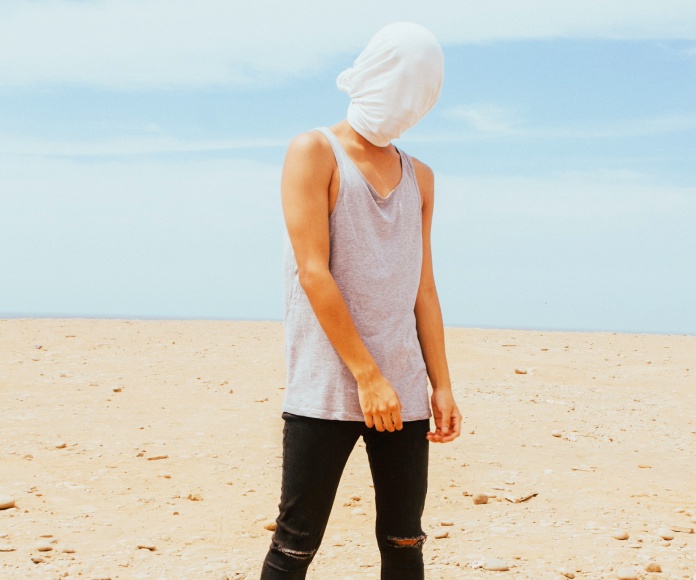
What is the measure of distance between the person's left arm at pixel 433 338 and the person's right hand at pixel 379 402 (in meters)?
0.33

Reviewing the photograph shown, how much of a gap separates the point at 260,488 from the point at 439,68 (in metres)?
3.88

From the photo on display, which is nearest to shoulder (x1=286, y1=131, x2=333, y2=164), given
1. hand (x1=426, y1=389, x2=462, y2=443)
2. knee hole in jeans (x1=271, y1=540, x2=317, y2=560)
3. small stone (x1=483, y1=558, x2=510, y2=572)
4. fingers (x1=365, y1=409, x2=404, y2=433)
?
fingers (x1=365, y1=409, x2=404, y2=433)

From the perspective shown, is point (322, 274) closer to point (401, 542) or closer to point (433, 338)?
point (433, 338)

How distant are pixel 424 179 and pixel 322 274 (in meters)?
0.62

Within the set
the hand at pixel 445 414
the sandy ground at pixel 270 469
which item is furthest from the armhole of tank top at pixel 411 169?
the sandy ground at pixel 270 469

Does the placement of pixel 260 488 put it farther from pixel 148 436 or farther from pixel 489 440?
pixel 489 440

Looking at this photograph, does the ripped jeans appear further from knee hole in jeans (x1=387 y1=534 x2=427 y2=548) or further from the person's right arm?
the person's right arm

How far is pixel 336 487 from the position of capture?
2395 millimetres

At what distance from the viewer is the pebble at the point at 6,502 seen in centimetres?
507

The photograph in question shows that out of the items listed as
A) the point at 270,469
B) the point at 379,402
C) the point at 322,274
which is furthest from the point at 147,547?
the point at 322,274

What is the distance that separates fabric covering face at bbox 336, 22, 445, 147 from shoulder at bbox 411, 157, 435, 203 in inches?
9.2

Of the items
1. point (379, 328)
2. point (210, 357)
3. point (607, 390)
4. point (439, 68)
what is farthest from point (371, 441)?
point (210, 357)

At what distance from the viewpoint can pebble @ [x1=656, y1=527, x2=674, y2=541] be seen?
4609 millimetres

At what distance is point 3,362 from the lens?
34.0 ft
